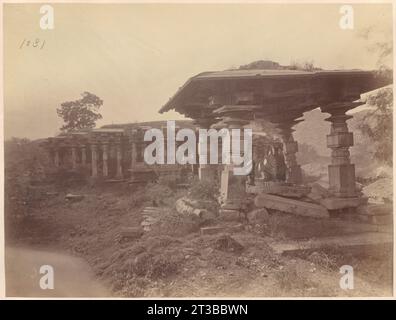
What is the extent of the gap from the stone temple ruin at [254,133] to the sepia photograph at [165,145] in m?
0.03

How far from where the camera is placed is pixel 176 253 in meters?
6.17

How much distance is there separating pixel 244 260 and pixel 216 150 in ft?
5.69

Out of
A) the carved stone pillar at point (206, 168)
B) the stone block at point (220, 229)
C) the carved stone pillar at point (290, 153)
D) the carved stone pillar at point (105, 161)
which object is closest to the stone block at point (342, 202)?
the carved stone pillar at point (290, 153)

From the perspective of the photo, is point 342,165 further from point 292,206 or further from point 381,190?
point 292,206

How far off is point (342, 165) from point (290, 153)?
0.90 meters

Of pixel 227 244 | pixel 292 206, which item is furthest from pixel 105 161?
pixel 292 206

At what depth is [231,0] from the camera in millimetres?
6363

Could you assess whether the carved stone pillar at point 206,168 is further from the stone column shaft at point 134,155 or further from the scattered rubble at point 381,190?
the scattered rubble at point 381,190

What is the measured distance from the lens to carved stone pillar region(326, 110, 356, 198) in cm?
669

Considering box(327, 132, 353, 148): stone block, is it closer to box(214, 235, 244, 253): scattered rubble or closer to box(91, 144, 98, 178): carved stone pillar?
box(214, 235, 244, 253): scattered rubble

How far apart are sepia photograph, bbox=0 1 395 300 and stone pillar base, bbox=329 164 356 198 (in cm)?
29

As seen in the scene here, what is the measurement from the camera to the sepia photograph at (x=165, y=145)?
6.27 meters

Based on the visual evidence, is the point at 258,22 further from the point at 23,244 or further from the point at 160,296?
the point at 23,244
